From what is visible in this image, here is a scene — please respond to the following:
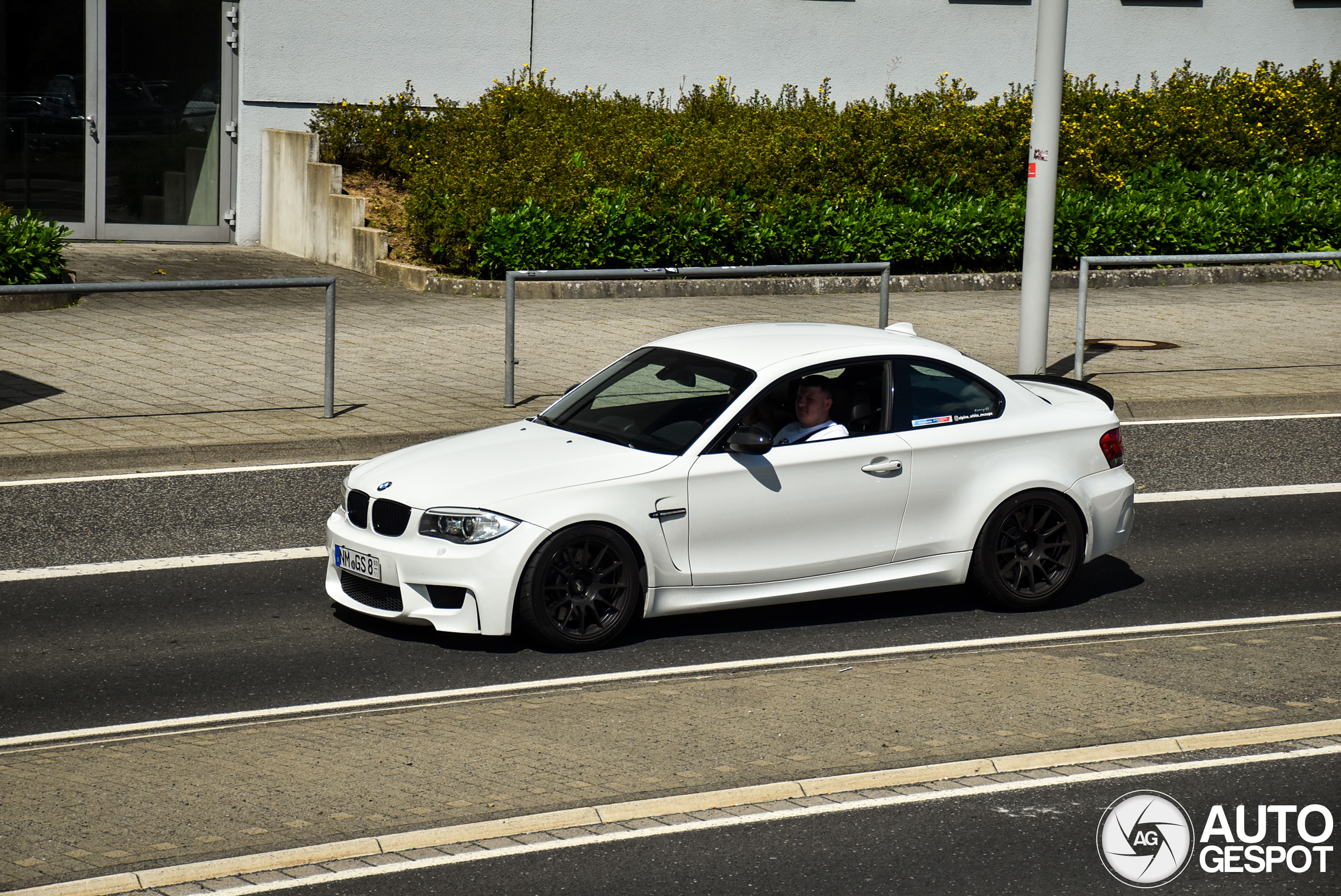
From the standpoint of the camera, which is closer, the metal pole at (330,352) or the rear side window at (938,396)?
the rear side window at (938,396)

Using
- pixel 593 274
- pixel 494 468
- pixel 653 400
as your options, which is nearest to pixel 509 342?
pixel 593 274

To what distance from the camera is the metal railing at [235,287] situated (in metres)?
11.4

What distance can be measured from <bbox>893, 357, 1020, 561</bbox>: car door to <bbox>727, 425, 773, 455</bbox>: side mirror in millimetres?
811

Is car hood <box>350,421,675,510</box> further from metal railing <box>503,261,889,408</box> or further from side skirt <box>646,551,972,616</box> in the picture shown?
metal railing <box>503,261,889,408</box>

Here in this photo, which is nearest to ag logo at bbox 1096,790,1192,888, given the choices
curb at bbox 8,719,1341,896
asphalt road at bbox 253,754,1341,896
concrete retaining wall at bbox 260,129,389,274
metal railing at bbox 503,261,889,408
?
asphalt road at bbox 253,754,1341,896

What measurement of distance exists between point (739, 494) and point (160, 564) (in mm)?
3364

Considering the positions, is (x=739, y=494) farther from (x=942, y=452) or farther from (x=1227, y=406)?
(x=1227, y=406)

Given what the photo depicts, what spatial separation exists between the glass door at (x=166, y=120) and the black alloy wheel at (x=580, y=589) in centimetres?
1628

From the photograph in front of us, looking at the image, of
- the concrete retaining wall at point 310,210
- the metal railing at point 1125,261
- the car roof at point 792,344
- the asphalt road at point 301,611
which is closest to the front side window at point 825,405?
the car roof at point 792,344

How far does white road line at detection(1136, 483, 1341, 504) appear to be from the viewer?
10961 millimetres

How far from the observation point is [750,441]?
762cm

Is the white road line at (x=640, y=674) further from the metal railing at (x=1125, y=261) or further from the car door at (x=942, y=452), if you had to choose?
the metal railing at (x=1125, y=261)

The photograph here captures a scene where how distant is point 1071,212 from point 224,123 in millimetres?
11359

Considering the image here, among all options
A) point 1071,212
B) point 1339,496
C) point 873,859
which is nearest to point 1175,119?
point 1071,212
